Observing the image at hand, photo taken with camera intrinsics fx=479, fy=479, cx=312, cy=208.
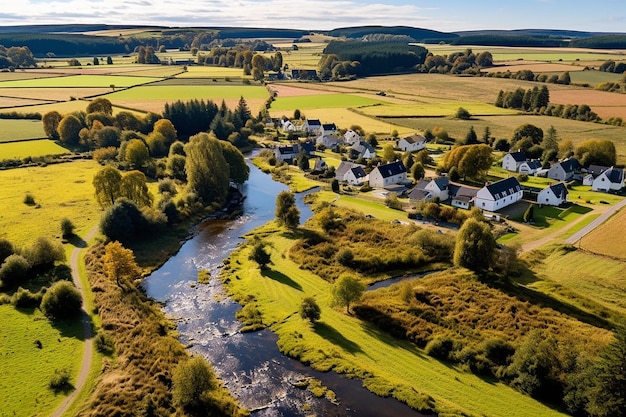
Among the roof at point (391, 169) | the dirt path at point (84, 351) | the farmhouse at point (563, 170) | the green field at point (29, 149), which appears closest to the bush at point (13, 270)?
the dirt path at point (84, 351)

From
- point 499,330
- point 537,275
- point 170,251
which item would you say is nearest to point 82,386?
point 170,251

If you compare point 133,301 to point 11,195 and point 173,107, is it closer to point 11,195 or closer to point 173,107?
point 11,195

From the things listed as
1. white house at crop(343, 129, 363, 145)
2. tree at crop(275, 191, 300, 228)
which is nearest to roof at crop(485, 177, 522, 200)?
tree at crop(275, 191, 300, 228)

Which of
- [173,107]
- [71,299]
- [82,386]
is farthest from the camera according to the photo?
[173,107]

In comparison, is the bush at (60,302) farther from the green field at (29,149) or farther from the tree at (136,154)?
the green field at (29,149)

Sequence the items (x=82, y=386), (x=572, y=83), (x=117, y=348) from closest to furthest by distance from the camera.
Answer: (x=82, y=386) → (x=117, y=348) → (x=572, y=83)

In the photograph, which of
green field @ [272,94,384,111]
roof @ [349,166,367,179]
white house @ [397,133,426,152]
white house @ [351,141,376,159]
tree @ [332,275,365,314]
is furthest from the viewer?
green field @ [272,94,384,111]

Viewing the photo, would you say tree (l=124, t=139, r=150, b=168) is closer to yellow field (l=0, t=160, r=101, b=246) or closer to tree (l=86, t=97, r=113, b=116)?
yellow field (l=0, t=160, r=101, b=246)
